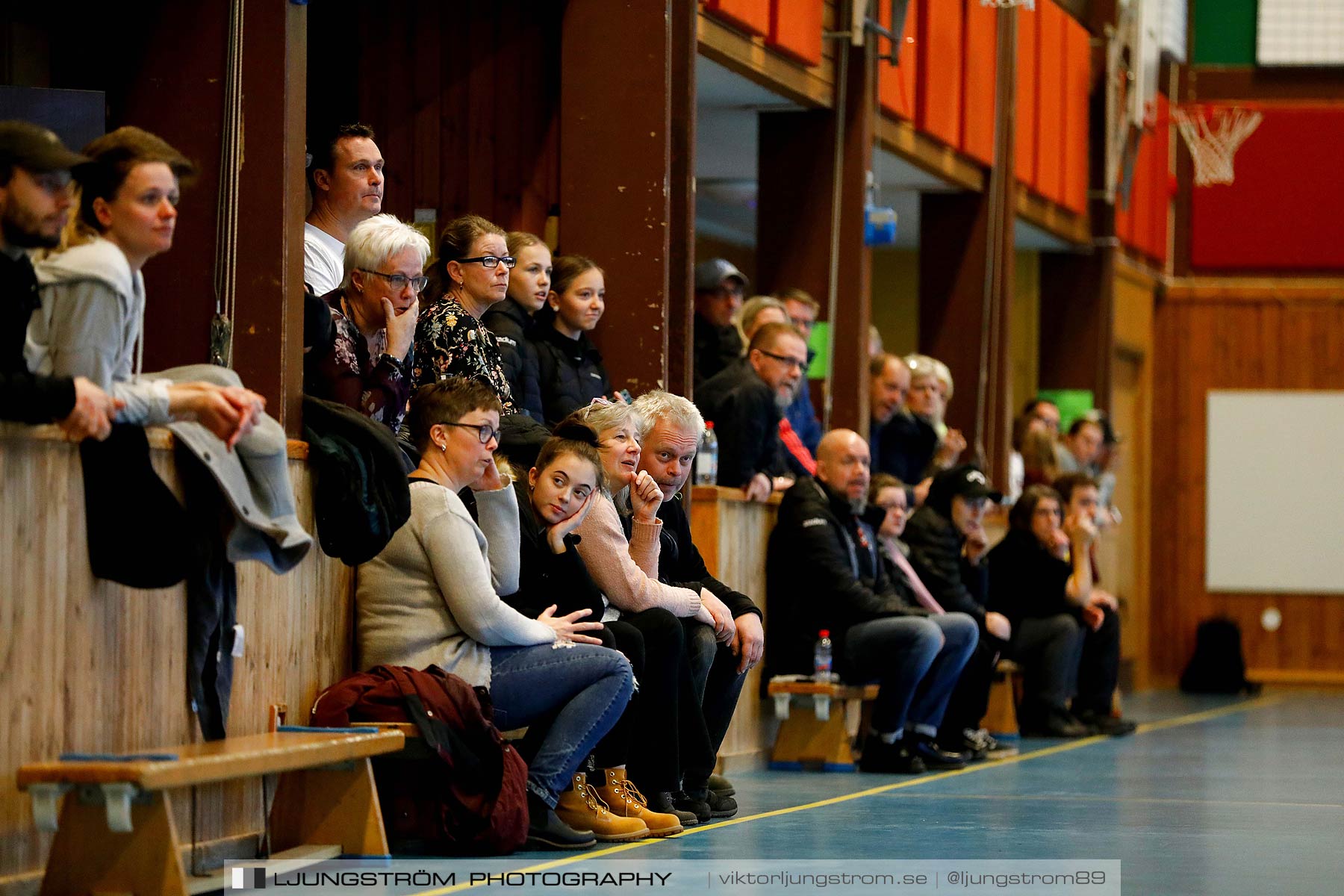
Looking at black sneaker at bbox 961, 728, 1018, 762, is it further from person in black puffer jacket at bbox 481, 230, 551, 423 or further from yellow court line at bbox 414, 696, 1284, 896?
person in black puffer jacket at bbox 481, 230, 551, 423

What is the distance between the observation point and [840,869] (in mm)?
4906

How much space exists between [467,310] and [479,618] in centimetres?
118

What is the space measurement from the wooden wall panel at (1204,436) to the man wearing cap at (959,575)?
25.4 ft

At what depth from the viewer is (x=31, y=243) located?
3.94 m

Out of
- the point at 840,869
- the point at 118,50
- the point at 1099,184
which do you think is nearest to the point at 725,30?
the point at 118,50

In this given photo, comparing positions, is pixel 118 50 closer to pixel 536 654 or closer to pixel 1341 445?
pixel 536 654

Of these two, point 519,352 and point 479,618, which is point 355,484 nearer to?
point 479,618

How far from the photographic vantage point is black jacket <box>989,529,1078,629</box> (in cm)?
1048

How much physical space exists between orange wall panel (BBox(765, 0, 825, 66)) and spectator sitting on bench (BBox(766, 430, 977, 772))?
2.14m

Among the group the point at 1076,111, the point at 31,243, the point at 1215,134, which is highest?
the point at 1215,134

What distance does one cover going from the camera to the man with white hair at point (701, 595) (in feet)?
20.2

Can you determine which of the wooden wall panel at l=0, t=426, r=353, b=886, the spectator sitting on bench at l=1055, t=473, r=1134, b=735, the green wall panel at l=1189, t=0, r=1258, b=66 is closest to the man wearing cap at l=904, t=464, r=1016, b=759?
the spectator sitting on bench at l=1055, t=473, r=1134, b=735

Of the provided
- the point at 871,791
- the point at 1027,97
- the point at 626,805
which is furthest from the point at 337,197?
the point at 1027,97

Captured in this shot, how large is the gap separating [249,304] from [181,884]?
1.74 metres
